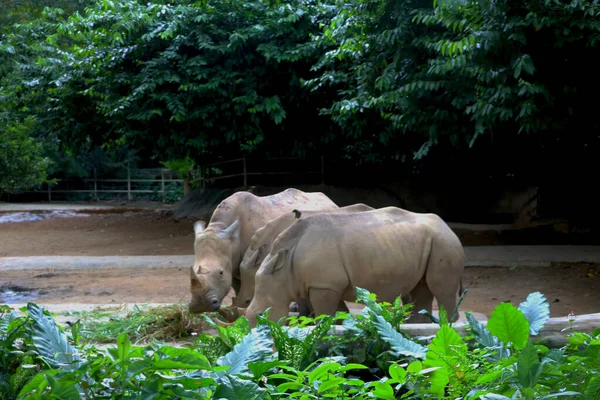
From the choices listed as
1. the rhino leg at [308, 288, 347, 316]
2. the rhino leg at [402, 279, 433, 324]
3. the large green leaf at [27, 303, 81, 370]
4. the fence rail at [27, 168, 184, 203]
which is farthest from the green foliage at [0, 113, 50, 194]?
the fence rail at [27, 168, 184, 203]

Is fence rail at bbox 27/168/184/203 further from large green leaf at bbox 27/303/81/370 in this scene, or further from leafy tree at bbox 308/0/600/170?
large green leaf at bbox 27/303/81/370

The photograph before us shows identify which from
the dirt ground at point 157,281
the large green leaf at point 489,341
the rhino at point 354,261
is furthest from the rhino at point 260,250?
the large green leaf at point 489,341

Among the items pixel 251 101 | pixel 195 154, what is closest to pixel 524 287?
pixel 251 101

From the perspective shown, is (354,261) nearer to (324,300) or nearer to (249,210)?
(324,300)

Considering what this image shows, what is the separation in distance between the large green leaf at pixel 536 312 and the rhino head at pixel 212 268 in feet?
12.8

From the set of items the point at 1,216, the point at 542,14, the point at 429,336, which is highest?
the point at 542,14

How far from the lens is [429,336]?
9.89 feet

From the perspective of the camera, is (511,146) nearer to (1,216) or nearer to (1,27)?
(1,27)

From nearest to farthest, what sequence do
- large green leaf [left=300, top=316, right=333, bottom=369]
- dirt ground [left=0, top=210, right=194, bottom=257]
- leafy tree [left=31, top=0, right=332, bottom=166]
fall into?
large green leaf [left=300, top=316, right=333, bottom=369]
leafy tree [left=31, top=0, right=332, bottom=166]
dirt ground [left=0, top=210, right=194, bottom=257]

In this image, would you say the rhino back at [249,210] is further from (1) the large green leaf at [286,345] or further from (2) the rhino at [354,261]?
(1) the large green leaf at [286,345]

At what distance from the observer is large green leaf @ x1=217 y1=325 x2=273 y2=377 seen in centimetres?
237

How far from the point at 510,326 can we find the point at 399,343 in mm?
433

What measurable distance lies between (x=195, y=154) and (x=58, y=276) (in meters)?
7.33

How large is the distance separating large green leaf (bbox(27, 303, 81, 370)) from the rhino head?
3877mm
